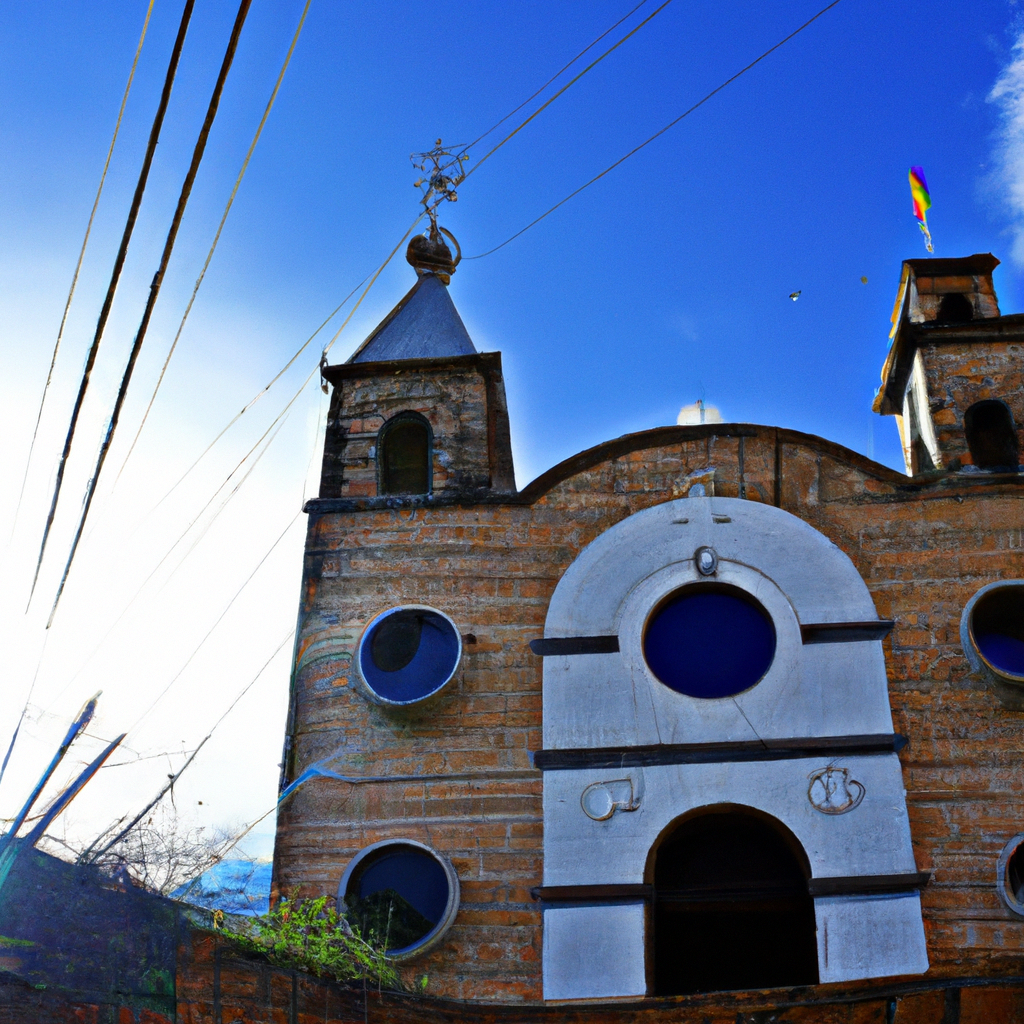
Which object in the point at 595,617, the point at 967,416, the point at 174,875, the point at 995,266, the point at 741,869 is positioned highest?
the point at 995,266

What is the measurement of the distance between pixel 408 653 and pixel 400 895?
2520 millimetres

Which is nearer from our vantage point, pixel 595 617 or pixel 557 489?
pixel 595 617

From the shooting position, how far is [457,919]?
10.7m

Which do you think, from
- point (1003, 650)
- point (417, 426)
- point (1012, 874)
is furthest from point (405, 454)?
point (1012, 874)

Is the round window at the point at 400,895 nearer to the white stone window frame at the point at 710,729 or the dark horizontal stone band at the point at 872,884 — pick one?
the white stone window frame at the point at 710,729

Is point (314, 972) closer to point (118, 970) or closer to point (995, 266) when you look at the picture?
point (118, 970)

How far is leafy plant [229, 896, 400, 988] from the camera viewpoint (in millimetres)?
8617

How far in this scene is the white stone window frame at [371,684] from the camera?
1162cm

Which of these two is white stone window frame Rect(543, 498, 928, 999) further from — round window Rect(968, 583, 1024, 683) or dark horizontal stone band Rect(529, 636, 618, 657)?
round window Rect(968, 583, 1024, 683)

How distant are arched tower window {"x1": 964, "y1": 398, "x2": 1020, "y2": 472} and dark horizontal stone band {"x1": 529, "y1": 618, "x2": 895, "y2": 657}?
2.85 metres

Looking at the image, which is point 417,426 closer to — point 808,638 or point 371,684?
point 371,684

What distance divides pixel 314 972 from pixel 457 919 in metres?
2.27

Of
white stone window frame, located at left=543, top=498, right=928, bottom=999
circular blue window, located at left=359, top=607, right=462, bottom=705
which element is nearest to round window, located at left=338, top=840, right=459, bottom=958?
white stone window frame, located at left=543, top=498, right=928, bottom=999

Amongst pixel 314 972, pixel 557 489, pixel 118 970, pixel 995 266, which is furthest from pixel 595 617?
pixel 995 266
